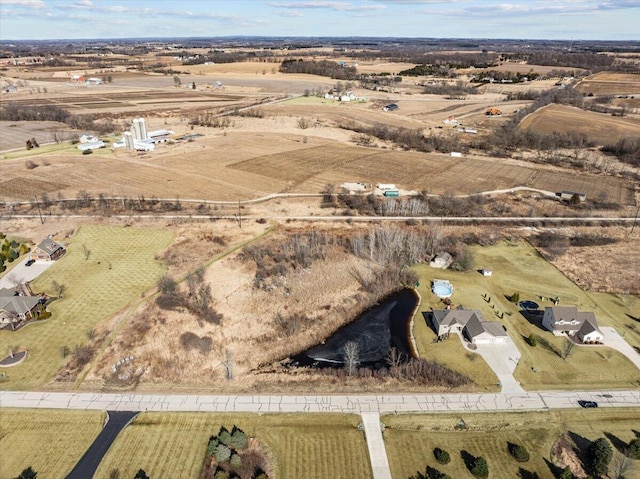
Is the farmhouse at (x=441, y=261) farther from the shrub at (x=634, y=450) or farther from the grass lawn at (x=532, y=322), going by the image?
the shrub at (x=634, y=450)

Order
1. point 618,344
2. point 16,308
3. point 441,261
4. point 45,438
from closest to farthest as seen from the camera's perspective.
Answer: point 45,438 < point 618,344 < point 16,308 < point 441,261

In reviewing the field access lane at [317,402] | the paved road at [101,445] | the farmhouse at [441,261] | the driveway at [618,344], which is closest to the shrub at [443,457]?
the field access lane at [317,402]

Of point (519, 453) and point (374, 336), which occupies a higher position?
point (519, 453)

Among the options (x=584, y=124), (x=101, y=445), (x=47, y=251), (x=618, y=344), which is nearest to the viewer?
(x=101, y=445)

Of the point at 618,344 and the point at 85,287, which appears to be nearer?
the point at 618,344

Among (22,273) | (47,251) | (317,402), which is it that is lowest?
(317,402)

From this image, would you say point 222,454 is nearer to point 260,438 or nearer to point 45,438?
point 260,438

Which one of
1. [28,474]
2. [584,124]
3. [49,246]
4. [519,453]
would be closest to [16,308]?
[49,246]
